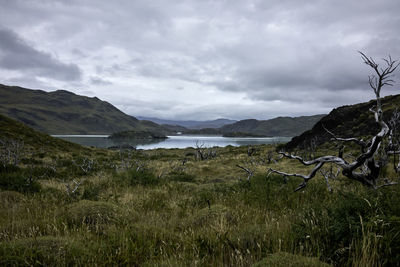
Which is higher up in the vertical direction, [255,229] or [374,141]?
[374,141]

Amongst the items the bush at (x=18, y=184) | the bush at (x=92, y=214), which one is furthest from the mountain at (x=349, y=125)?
the bush at (x=18, y=184)

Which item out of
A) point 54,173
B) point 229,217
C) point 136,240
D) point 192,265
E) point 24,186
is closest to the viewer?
point 192,265

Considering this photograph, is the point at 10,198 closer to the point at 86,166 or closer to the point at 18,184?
the point at 18,184

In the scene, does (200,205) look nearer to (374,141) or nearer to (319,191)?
(319,191)

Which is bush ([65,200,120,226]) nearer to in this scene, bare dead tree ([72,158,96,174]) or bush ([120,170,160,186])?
bush ([120,170,160,186])

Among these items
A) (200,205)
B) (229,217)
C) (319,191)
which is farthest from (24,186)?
(319,191)

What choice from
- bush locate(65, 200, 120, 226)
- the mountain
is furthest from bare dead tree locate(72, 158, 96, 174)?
the mountain

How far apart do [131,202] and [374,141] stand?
18.9ft

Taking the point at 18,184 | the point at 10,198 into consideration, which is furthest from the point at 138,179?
the point at 10,198

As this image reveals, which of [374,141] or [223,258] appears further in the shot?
[374,141]

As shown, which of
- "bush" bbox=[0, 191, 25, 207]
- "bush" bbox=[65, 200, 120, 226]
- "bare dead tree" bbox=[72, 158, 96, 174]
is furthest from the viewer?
"bare dead tree" bbox=[72, 158, 96, 174]

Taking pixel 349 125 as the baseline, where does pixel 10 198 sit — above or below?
below

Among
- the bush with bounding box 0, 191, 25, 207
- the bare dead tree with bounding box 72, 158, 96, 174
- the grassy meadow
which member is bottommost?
the bare dead tree with bounding box 72, 158, 96, 174

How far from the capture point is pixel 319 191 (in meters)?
6.45
